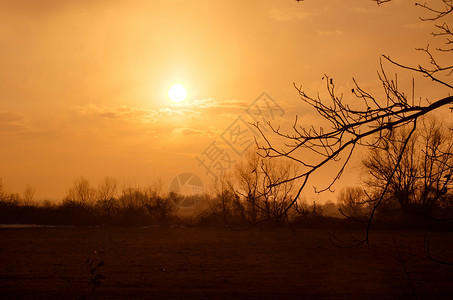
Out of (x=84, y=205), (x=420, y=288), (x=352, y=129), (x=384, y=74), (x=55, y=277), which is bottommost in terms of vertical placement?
(x=420, y=288)

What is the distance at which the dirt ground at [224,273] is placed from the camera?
40.9 ft

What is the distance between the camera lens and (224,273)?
15859 millimetres

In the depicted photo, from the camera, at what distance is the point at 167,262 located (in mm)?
18703

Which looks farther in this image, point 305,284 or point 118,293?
point 305,284

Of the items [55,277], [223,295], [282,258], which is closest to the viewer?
[223,295]

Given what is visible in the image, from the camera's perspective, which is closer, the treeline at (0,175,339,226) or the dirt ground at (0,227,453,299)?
the dirt ground at (0,227,453,299)

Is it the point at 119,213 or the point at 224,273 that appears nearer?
the point at 224,273

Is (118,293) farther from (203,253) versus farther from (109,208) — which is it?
(109,208)

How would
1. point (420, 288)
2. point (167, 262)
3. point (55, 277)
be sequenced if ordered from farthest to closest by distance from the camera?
1. point (167, 262)
2. point (55, 277)
3. point (420, 288)

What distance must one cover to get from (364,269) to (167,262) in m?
8.69

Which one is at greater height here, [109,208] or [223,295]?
[109,208]

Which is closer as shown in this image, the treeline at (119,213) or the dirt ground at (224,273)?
the dirt ground at (224,273)

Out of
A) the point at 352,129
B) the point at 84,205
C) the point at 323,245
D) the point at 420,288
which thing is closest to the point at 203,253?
the point at 323,245

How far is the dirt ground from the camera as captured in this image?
40.9 feet
